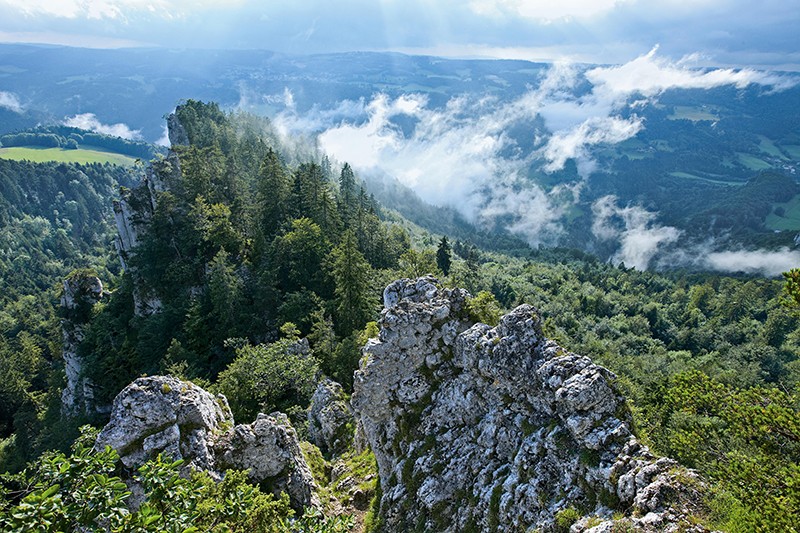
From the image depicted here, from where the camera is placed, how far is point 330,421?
134ft

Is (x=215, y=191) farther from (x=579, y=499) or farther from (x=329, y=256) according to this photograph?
(x=579, y=499)

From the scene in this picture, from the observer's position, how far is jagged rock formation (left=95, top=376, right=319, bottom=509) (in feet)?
78.8

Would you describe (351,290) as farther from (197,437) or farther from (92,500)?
(92,500)

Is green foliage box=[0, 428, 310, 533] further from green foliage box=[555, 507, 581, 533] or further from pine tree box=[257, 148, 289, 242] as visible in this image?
pine tree box=[257, 148, 289, 242]

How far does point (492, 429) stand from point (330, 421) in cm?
2130

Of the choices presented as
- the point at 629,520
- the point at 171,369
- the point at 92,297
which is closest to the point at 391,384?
the point at 629,520

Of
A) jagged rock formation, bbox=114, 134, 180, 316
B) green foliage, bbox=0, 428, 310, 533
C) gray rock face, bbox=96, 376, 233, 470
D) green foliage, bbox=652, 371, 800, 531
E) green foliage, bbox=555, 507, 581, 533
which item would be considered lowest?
jagged rock formation, bbox=114, 134, 180, 316

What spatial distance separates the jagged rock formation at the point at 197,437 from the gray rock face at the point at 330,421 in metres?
10.5

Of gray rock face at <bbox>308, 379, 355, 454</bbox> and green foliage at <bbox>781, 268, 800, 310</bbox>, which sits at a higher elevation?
green foliage at <bbox>781, 268, 800, 310</bbox>

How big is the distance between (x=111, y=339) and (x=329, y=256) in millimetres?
38317

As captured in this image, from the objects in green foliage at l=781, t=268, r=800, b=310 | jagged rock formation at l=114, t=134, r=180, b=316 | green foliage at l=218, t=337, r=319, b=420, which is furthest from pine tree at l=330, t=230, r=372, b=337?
jagged rock formation at l=114, t=134, r=180, b=316

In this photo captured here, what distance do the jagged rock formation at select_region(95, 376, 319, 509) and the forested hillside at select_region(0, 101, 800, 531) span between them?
6.20m

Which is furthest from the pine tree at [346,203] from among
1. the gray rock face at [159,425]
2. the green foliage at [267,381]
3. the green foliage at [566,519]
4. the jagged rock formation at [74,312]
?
the green foliage at [566,519]

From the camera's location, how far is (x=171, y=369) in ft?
158
